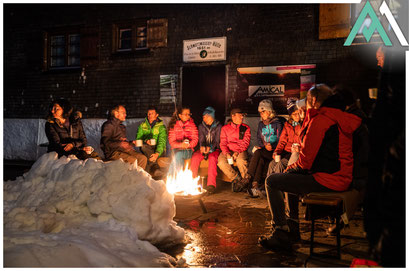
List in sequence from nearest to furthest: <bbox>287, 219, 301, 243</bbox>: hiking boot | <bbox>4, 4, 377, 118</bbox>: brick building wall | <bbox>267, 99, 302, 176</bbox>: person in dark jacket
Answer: <bbox>287, 219, 301, 243</bbox>: hiking boot → <bbox>267, 99, 302, 176</bbox>: person in dark jacket → <bbox>4, 4, 377, 118</bbox>: brick building wall

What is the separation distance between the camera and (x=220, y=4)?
445 inches

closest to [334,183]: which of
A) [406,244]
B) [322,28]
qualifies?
[406,244]

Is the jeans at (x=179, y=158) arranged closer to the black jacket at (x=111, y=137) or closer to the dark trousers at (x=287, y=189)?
the black jacket at (x=111, y=137)

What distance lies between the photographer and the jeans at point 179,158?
9122mm

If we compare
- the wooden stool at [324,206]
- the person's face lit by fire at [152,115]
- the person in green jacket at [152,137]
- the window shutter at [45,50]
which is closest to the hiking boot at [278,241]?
the wooden stool at [324,206]

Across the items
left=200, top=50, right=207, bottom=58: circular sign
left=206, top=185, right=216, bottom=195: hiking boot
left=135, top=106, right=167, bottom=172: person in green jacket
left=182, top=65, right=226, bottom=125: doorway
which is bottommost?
left=206, top=185, right=216, bottom=195: hiking boot

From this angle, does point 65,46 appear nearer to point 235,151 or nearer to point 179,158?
point 179,158

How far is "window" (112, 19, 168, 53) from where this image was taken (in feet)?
39.7

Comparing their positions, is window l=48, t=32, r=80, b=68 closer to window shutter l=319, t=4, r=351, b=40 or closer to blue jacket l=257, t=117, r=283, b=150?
blue jacket l=257, t=117, r=283, b=150

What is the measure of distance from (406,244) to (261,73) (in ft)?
29.8

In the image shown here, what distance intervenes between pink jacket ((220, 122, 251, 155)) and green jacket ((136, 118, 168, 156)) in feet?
5.42

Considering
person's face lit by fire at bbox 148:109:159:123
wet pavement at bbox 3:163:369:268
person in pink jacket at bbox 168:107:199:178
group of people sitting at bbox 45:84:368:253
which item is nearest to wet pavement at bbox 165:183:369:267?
wet pavement at bbox 3:163:369:268

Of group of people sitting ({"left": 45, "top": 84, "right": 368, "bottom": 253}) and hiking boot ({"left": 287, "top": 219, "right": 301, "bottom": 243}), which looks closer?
group of people sitting ({"left": 45, "top": 84, "right": 368, "bottom": 253})

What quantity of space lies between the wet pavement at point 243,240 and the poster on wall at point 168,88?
18.3 ft
